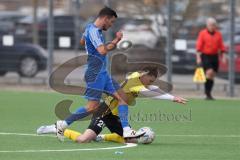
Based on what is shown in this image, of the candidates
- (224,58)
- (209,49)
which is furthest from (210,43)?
(224,58)

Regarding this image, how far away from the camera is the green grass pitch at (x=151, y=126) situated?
12.1 metres

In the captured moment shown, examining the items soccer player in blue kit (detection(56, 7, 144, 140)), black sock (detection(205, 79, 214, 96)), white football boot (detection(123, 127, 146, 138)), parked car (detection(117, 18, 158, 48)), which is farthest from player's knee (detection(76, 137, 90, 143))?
parked car (detection(117, 18, 158, 48))

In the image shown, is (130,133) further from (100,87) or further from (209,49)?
(209,49)

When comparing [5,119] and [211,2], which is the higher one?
[211,2]

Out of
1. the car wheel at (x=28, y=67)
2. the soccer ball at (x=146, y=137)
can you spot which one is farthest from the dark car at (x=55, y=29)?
the soccer ball at (x=146, y=137)

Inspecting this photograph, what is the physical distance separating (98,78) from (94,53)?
377mm

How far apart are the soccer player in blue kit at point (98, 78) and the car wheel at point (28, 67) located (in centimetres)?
1398

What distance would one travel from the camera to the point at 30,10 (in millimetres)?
29562

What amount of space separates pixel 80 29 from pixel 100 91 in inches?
567

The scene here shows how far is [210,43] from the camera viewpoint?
23.3m

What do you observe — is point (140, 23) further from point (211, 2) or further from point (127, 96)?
point (127, 96)

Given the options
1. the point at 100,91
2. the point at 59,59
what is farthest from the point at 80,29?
the point at 100,91

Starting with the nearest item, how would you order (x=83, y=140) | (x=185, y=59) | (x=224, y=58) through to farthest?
1. (x=83, y=140)
2. (x=224, y=58)
3. (x=185, y=59)

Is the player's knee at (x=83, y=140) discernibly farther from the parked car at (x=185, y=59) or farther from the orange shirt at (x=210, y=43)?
the parked car at (x=185, y=59)
